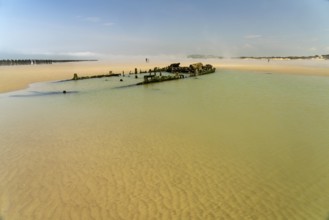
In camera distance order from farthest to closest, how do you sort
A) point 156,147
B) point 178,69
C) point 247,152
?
point 178,69, point 156,147, point 247,152

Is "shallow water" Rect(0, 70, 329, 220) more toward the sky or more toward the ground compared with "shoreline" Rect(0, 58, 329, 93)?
more toward the ground

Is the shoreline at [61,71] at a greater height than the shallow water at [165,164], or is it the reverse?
the shoreline at [61,71]

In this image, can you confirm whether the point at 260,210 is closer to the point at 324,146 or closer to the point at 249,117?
the point at 324,146

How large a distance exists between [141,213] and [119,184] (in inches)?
72.0

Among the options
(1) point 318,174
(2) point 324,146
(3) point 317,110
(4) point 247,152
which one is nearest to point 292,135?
(2) point 324,146

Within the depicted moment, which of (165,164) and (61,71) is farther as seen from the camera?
(61,71)

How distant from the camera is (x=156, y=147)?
40.8 ft

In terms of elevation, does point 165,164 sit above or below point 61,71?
below

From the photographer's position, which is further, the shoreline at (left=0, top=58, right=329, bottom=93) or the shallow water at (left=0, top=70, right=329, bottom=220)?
the shoreline at (left=0, top=58, right=329, bottom=93)

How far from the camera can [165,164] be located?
415 inches

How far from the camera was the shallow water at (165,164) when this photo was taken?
7.61m

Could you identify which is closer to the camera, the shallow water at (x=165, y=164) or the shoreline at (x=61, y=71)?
the shallow water at (x=165, y=164)

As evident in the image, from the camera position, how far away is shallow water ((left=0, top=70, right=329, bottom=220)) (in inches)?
300

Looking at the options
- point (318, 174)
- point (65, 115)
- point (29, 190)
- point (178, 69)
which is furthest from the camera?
point (178, 69)
